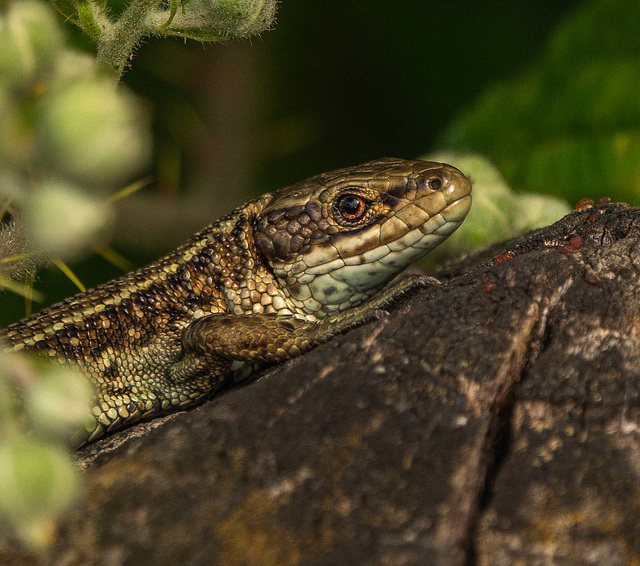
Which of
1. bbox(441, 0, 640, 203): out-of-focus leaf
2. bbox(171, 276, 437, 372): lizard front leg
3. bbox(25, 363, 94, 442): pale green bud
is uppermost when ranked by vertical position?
bbox(441, 0, 640, 203): out-of-focus leaf

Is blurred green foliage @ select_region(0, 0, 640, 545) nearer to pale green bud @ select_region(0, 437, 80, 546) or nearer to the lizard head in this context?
pale green bud @ select_region(0, 437, 80, 546)

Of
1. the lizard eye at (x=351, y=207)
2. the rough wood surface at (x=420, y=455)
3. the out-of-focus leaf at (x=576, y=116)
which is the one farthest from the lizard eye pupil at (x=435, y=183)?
the out-of-focus leaf at (x=576, y=116)

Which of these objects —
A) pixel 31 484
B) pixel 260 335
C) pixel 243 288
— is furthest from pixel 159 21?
pixel 243 288

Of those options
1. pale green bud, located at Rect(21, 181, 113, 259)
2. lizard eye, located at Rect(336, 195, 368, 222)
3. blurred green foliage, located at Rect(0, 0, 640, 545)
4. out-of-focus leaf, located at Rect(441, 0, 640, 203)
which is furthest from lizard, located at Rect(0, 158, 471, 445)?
pale green bud, located at Rect(21, 181, 113, 259)

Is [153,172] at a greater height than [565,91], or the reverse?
[153,172]

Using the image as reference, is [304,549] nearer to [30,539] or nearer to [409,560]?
[409,560]

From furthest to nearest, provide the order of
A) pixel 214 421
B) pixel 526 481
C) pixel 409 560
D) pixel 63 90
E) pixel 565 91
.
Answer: pixel 565 91, pixel 214 421, pixel 526 481, pixel 409 560, pixel 63 90

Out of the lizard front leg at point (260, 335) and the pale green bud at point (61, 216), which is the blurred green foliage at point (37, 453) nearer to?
the pale green bud at point (61, 216)

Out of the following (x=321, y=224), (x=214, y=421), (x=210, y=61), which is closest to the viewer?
(x=214, y=421)

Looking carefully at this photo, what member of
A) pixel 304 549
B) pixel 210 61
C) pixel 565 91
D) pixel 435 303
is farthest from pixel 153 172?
pixel 304 549
